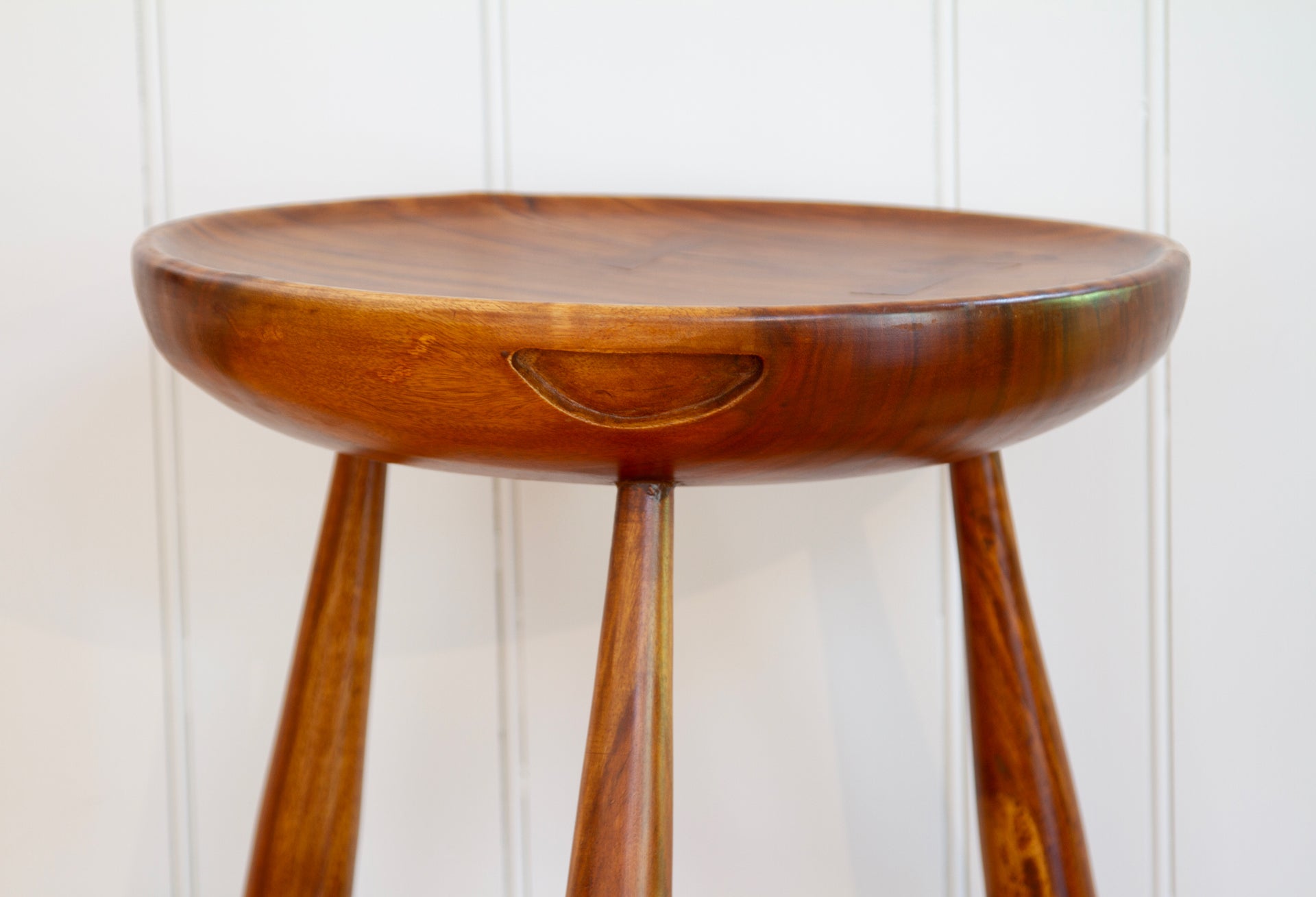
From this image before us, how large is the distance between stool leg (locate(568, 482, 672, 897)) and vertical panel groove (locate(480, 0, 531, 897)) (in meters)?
0.37

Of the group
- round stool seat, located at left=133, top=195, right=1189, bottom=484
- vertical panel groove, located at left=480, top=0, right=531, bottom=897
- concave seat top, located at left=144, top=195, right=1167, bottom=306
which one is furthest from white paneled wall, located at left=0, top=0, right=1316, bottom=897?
round stool seat, located at left=133, top=195, right=1189, bottom=484

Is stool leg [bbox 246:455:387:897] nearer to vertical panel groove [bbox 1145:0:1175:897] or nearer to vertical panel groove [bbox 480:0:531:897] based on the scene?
vertical panel groove [bbox 480:0:531:897]

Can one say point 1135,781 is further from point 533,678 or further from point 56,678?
point 56,678

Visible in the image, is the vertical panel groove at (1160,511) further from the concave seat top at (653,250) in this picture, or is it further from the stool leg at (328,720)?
the stool leg at (328,720)

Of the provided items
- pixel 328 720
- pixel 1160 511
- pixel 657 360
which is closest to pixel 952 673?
pixel 1160 511

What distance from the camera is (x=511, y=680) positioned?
0.78 metres

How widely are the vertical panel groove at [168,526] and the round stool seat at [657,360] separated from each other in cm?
29

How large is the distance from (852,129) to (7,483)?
1.99 feet

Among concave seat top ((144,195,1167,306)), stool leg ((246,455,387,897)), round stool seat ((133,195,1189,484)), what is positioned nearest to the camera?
round stool seat ((133,195,1189,484))

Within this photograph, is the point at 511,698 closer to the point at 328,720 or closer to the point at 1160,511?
the point at 328,720

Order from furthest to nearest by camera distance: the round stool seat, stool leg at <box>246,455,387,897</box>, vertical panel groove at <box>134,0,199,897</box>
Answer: vertical panel groove at <box>134,0,199,897</box> → stool leg at <box>246,455,387,897</box> → the round stool seat

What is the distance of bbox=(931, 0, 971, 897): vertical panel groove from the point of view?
2.44 ft

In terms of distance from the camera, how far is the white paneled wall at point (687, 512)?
2.41 feet

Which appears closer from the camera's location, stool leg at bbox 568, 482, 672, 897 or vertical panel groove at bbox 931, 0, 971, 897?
stool leg at bbox 568, 482, 672, 897
